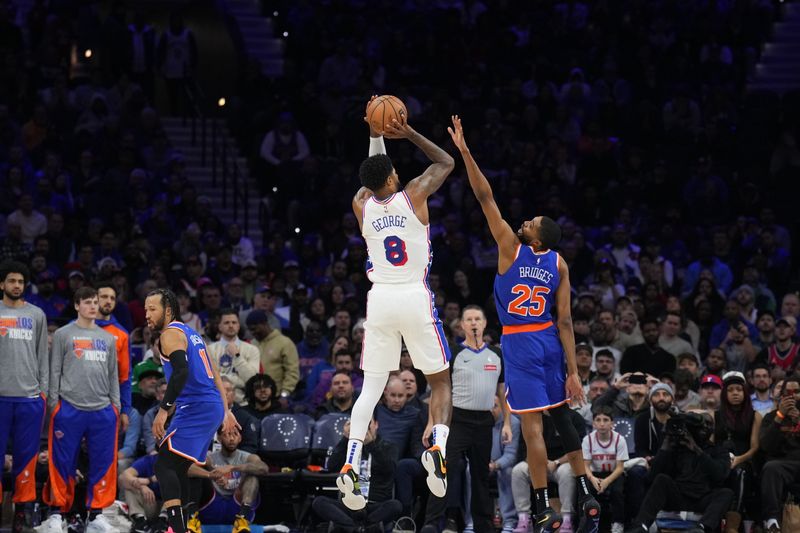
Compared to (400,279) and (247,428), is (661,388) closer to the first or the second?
(247,428)

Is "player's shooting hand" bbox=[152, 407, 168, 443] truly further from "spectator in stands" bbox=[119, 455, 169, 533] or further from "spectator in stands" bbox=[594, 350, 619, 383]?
"spectator in stands" bbox=[594, 350, 619, 383]

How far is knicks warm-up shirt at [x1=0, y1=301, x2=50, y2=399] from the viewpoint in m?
12.3

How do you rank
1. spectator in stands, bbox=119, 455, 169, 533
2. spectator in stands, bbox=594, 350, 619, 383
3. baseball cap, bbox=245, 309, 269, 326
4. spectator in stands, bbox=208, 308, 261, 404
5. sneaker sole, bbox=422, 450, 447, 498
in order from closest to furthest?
sneaker sole, bbox=422, 450, 447, 498 < spectator in stands, bbox=119, 455, 169, 533 < spectator in stands, bbox=594, 350, 619, 383 < spectator in stands, bbox=208, 308, 261, 404 < baseball cap, bbox=245, 309, 269, 326

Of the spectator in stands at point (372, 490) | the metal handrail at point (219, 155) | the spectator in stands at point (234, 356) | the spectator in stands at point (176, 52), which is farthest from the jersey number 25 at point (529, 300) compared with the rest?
the spectator in stands at point (176, 52)

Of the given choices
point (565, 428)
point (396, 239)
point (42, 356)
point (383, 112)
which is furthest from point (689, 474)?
point (42, 356)

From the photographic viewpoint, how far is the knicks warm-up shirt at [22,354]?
12344mm

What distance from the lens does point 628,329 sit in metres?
15.4

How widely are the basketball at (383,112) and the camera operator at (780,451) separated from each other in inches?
203

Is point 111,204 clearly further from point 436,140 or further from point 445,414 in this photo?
point 445,414

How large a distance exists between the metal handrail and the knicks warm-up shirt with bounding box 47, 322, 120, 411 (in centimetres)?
674

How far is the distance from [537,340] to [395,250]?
145cm

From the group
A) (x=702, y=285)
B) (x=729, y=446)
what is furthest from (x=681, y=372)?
(x=702, y=285)

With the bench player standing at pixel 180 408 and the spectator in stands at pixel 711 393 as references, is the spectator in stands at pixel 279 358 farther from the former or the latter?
the spectator in stands at pixel 711 393

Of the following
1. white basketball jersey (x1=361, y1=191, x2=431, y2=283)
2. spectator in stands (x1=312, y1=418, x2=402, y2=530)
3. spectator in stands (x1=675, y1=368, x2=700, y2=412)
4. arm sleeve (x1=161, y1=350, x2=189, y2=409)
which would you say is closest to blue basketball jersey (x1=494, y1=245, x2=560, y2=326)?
white basketball jersey (x1=361, y1=191, x2=431, y2=283)
